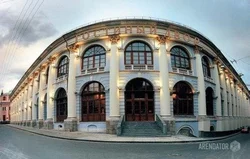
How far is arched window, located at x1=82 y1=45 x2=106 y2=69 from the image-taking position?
27484mm

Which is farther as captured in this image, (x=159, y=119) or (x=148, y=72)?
(x=148, y=72)

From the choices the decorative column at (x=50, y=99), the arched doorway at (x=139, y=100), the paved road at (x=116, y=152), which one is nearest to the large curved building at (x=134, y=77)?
the arched doorway at (x=139, y=100)

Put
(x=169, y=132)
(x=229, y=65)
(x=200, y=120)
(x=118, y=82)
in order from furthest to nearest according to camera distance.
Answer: (x=229, y=65) → (x=200, y=120) → (x=118, y=82) → (x=169, y=132)

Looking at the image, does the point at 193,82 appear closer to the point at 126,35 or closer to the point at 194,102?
the point at 194,102

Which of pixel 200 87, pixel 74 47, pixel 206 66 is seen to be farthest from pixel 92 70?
pixel 206 66

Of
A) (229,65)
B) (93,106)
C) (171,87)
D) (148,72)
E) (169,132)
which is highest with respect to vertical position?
(229,65)

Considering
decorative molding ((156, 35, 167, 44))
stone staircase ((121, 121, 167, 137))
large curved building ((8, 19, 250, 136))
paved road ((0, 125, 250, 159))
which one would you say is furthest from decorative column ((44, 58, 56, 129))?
paved road ((0, 125, 250, 159))

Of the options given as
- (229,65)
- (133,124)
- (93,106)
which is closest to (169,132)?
(133,124)

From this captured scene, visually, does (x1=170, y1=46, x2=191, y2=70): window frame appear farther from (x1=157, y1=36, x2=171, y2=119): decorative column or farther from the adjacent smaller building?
the adjacent smaller building

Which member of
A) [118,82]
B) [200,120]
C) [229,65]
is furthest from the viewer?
[229,65]

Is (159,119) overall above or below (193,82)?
below

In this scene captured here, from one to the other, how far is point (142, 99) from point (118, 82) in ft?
10.7

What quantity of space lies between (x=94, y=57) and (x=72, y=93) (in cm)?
501

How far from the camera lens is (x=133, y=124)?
2386cm
